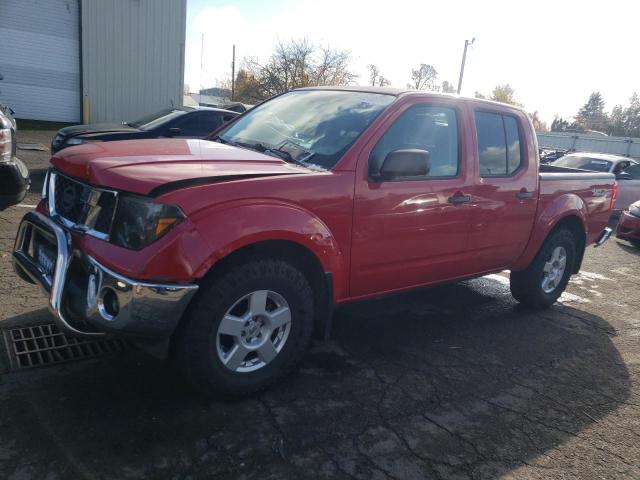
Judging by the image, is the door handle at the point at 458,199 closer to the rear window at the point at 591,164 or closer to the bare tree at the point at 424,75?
the rear window at the point at 591,164

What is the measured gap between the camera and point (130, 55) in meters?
19.7

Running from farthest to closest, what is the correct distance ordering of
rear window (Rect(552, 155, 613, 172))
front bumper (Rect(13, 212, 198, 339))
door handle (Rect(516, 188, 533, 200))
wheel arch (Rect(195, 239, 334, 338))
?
rear window (Rect(552, 155, 613, 172)) → door handle (Rect(516, 188, 533, 200)) → wheel arch (Rect(195, 239, 334, 338)) → front bumper (Rect(13, 212, 198, 339))

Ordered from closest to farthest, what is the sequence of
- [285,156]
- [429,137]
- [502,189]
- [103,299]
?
[103,299]
[285,156]
[429,137]
[502,189]

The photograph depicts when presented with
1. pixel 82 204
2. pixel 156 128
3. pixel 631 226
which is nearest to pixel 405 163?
pixel 82 204

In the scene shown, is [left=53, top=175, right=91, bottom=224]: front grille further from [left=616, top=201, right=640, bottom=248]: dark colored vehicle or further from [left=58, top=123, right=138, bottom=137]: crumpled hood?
[left=616, top=201, right=640, bottom=248]: dark colored vehicle

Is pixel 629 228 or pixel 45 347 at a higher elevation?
pixel 629 228

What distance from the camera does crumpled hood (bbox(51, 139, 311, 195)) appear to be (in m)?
2.66

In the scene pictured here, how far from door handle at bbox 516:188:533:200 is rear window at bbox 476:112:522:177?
0.19m

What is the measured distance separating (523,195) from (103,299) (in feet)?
11.7

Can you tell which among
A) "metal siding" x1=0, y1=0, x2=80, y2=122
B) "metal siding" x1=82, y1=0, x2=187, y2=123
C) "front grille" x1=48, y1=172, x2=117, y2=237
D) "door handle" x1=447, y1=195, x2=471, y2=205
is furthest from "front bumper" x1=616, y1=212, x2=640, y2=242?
"metal siding" x1=0, y1=0, x2=80, y2=122

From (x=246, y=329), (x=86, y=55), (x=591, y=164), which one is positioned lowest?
(x=246, y=329)

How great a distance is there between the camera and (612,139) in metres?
28.2

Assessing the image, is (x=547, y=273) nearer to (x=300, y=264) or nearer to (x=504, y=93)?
(x=300, y=264)

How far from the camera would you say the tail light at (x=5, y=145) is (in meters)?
4.68
